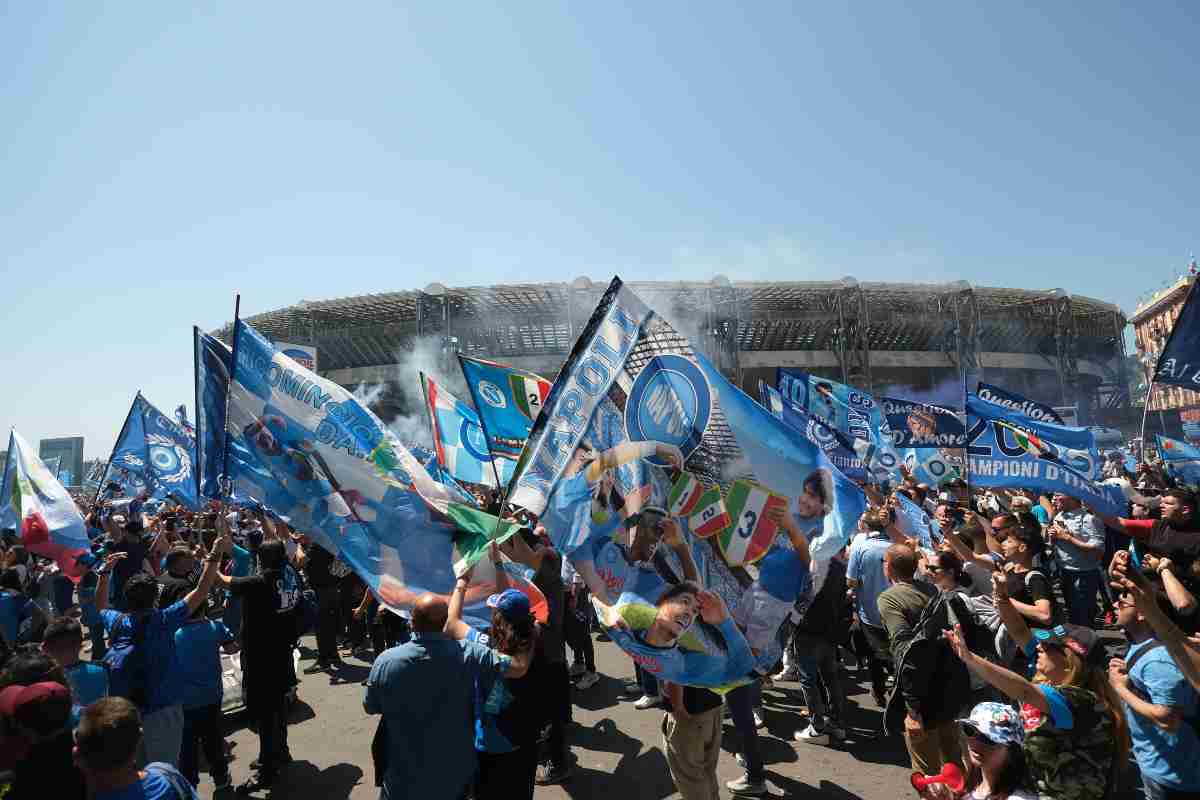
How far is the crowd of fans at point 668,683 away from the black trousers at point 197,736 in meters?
0.01

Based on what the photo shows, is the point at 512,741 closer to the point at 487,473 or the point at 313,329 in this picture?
the point at 487,473

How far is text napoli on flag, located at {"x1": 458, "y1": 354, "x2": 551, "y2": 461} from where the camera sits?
7.03m

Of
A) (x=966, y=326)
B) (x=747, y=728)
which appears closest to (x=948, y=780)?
(x=747, y=728)

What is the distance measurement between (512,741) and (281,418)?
285cm

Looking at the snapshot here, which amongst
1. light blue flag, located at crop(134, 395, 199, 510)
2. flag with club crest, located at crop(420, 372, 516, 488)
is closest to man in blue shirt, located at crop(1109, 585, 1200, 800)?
flag with club crest, located at crop(420, 372, 516, 488)

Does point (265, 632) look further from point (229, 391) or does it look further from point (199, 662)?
point (229, 391)

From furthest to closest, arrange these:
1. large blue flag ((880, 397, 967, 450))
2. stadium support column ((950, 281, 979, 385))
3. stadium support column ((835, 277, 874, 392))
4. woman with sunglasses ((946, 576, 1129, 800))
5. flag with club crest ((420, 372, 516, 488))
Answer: stadium support column ((950, 281, 979, 385))
stadium support column ((835, 277, 874, 392))
large blue flag ((880, 397, 967, 450))
flag with club crest ((420, 372, 516, 488))
woman with sunglasses ((946, 576, 1129, 800))

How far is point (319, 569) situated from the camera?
795 cm

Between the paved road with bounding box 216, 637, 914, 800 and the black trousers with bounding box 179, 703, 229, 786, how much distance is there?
44 centimetres

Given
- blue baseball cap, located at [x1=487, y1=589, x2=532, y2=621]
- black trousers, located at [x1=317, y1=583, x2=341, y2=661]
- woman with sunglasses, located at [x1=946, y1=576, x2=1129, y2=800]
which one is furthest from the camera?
black trousers, located at [x1=317, y1=583, x2=341, y2=661]

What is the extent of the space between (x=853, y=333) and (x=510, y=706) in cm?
4190

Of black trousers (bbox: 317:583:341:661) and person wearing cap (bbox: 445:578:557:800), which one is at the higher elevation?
person wearing cap (bbox: 445:578:557:800)

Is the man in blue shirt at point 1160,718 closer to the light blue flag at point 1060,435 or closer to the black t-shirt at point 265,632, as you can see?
the light blue flag at point 1060,435

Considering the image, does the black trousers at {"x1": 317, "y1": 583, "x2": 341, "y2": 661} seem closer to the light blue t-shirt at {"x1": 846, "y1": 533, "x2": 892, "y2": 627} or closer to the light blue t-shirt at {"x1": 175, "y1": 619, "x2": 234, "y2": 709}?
the light blue t-shirt at {"x1": 175, "y1": 619, "x2": 234, "y2": 709}
